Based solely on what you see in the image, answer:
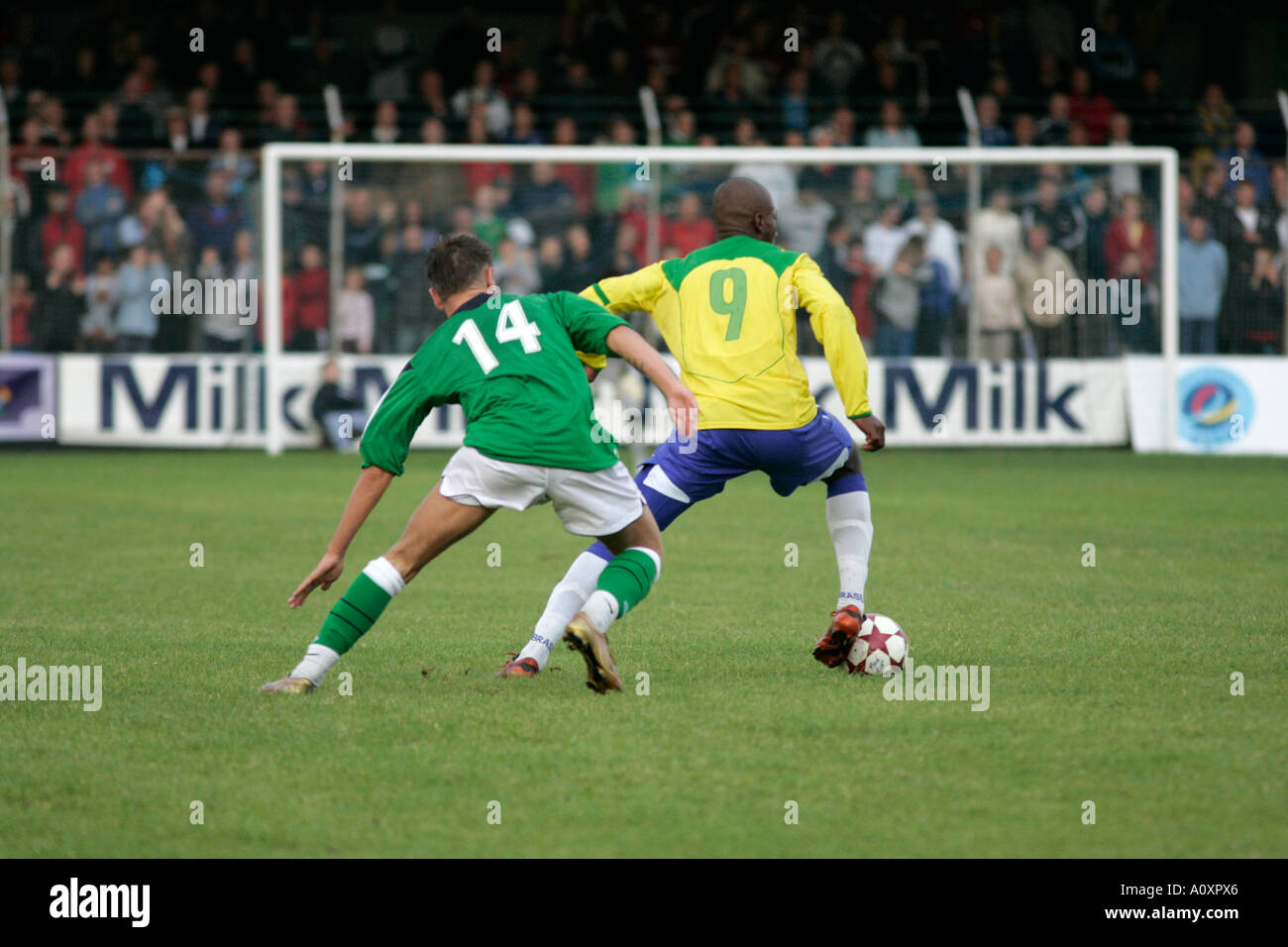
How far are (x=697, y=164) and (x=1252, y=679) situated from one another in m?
12.1

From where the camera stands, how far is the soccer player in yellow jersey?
6.34 m

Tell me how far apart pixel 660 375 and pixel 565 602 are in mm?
1077

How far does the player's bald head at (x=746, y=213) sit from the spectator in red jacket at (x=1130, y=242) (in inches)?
444

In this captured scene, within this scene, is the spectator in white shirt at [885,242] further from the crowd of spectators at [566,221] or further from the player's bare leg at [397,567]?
the player's bare leg at [397,567]

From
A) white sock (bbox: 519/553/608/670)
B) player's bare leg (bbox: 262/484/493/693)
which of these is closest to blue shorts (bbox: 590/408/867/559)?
white sock (bbox: 519/553/608/670)

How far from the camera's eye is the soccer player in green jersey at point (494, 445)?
570cm

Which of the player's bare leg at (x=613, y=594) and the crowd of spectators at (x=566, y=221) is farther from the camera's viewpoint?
the crowd of spectators at (x=566, y=221)

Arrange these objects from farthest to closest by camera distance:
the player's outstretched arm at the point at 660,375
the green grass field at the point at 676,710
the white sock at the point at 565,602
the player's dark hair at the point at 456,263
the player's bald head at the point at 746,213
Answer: the player's bald head at the point at 746,213, the white sock at the point at 565,602, the player's dark hair at the point at 456,263, the player's outstretched arm at the point at 660,375, the green grass field at the point at 676,710

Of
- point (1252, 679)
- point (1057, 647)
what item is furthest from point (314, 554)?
point (1252, 679)

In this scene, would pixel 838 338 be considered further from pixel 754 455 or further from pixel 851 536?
pixel 851 536

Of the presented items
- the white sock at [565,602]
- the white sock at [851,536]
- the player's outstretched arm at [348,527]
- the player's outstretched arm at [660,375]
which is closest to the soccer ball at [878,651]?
the white sock at [851,536]

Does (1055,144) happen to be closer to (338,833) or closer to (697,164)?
(697,164)

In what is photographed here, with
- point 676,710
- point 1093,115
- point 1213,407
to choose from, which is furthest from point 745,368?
point 1093,115

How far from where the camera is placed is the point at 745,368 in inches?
Answer: 252
